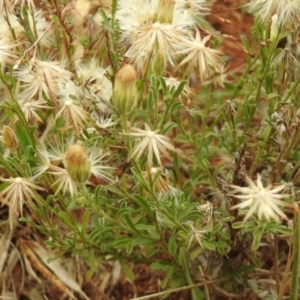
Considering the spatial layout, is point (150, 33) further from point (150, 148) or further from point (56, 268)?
point (56, 268)

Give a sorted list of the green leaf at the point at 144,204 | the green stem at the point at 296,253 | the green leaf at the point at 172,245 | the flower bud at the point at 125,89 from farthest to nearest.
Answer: the green leaf at the point at 172,245, the green leaf at the point at 144,204, the green stem at the point at 296,253, the flower bud at the point at 125,89

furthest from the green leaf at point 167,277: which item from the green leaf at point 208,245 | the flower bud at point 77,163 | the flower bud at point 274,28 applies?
the flower bud at point 274,28

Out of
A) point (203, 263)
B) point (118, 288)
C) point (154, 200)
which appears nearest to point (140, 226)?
point (154, 200)

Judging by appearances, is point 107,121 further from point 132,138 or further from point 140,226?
point 140,226

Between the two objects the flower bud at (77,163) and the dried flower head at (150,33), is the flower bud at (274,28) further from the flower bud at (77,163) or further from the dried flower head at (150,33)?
the flower bud at (77,163)

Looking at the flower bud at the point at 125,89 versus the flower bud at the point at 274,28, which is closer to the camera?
the flower bud at the point at 125,89

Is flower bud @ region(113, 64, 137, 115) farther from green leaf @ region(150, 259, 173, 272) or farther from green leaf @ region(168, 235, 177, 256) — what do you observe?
green leaf @ region(150, 259, 173, 272)
